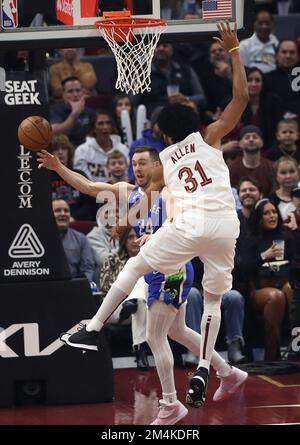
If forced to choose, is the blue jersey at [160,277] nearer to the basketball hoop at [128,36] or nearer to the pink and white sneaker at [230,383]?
the pink and white sneaker at [230,383]

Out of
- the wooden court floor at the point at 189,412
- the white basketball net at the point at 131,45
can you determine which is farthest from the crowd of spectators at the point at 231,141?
the white basketball net at the point at 131,45

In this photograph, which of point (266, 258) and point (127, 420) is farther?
point (266, 258)

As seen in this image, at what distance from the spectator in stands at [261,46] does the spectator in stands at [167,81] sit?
0.96 meters

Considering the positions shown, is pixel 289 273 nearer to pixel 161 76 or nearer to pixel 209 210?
pixel 209 210

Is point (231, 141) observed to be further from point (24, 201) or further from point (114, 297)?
point (114, 297)

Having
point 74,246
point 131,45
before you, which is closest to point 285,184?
point 74,246

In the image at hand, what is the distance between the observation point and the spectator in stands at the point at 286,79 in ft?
45.8

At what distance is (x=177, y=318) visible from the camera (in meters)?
8.76

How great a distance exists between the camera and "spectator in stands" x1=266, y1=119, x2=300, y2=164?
12805 millimetres

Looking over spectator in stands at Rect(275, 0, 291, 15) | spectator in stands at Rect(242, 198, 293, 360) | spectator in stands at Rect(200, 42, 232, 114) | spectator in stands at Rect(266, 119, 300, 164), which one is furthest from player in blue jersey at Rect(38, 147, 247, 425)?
spectator in stands at Rect(275, 0, 291, 15)

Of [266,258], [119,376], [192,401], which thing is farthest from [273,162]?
[192,401]

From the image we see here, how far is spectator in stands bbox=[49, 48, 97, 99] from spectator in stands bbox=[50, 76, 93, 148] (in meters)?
0.44

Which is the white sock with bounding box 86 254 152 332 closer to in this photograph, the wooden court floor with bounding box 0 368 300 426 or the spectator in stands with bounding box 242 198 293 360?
the wooden court floor with bounding box 0 368 300 426
